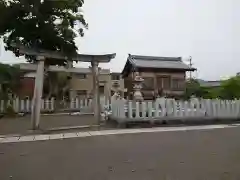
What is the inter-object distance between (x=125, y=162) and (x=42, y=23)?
15288mm

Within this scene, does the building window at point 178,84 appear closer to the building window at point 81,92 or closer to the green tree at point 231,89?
the green tree at point 231,89

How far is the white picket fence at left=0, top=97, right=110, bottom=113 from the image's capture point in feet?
79.1

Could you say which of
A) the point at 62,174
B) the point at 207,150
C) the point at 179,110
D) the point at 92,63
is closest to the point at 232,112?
the point at 179,110

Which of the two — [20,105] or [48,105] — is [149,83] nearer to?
[48,105]

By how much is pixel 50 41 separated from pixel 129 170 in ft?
51.5

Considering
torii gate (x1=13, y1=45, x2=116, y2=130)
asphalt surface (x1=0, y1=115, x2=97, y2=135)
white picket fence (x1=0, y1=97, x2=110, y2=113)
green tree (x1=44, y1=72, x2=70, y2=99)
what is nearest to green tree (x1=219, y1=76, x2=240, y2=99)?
white picket fence (x1=0, y1=97, x2=110, y2=113)

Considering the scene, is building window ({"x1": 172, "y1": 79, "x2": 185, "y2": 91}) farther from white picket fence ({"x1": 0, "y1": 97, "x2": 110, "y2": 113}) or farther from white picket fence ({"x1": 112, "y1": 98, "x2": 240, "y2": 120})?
white picket fence ({"x1": 112, "y1": 98, "x2": 240, "y2": 120})

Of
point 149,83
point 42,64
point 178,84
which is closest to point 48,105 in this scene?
point 149,83

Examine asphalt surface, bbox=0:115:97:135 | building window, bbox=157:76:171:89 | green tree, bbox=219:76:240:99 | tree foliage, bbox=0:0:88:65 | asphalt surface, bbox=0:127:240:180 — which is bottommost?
asphalt surface, bbox=0:127:240:180

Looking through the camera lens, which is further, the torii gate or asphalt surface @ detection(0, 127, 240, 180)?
the torii gate

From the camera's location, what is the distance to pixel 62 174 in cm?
515

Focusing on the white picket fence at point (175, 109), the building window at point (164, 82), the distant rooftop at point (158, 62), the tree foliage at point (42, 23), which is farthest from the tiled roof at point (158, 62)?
the white picket fence at point (175, 109)

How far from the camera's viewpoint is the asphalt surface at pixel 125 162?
5.02 metres

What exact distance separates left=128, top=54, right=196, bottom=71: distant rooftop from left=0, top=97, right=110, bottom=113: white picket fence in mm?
9439
